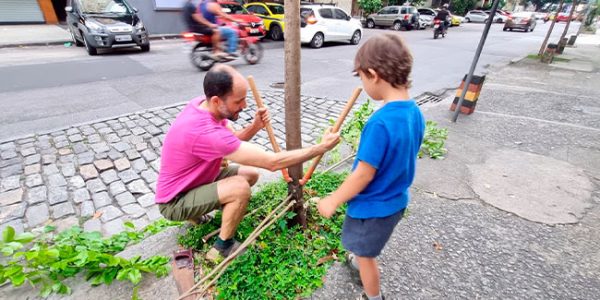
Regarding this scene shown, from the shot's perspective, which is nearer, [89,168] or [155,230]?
[155,230]

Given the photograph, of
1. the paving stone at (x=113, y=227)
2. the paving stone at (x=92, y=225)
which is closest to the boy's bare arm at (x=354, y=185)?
the paving stone at (x=113, y=227)

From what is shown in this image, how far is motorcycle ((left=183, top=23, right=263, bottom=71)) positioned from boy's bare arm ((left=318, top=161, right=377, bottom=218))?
7.12 m

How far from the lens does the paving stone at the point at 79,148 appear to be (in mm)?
3798

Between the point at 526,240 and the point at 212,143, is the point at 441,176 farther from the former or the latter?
the point at 212,143

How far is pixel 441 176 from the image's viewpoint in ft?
11.5

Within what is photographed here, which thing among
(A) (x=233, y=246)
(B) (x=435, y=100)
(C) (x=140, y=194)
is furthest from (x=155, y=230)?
(B) (x=435, y=100)

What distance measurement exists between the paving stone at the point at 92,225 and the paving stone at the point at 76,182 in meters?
0.64

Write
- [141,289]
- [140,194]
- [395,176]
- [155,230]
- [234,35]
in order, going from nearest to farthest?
[395,176], [141,289], [155,230], [140,194], [234,35]

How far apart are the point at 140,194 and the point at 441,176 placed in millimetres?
3322

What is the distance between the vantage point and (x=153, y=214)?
296cm

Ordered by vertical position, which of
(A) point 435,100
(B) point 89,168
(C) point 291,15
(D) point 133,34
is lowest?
(A) point 435,100

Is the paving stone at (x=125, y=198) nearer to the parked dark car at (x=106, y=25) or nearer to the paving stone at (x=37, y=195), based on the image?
the paving stone at (x=37, y=195)

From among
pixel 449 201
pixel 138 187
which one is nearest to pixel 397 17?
pixel 449 201

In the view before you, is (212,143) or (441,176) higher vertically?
(212,143)
